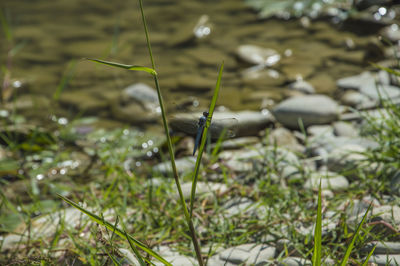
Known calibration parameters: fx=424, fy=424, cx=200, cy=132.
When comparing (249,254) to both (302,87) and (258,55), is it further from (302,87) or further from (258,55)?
(258,55)

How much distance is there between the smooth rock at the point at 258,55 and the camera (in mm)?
4676

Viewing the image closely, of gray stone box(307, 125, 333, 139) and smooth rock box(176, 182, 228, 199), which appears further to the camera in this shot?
gray stone box(307, 125, 333, 139)

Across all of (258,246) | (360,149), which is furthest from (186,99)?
(258,246)

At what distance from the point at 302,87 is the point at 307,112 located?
32.2 inches

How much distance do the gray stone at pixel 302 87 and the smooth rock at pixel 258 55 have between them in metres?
0.62

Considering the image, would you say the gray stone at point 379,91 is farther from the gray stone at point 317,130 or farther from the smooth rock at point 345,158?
the smooth rock at point 345,158

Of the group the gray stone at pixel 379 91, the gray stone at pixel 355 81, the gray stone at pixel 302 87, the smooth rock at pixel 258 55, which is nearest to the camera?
the gray stone at pixel 379 91

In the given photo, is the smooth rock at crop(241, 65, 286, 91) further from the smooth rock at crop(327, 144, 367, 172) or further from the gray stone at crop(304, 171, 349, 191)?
the gray stone at crop(304, 171, 349, 191)

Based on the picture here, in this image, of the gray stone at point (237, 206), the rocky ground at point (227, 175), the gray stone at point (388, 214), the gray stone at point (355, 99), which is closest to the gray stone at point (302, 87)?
the rocky ground at point (227, 175)

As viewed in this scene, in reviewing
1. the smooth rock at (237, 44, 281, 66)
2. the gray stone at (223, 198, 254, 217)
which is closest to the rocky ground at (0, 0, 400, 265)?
the gray stone at (223, 198, 254, 217)

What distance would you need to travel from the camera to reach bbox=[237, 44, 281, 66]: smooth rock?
15.3ft

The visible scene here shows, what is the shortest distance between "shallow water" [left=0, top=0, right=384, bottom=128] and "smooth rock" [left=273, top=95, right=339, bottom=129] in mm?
513

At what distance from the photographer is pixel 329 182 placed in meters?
2.19

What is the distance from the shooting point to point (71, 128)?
3543mm
